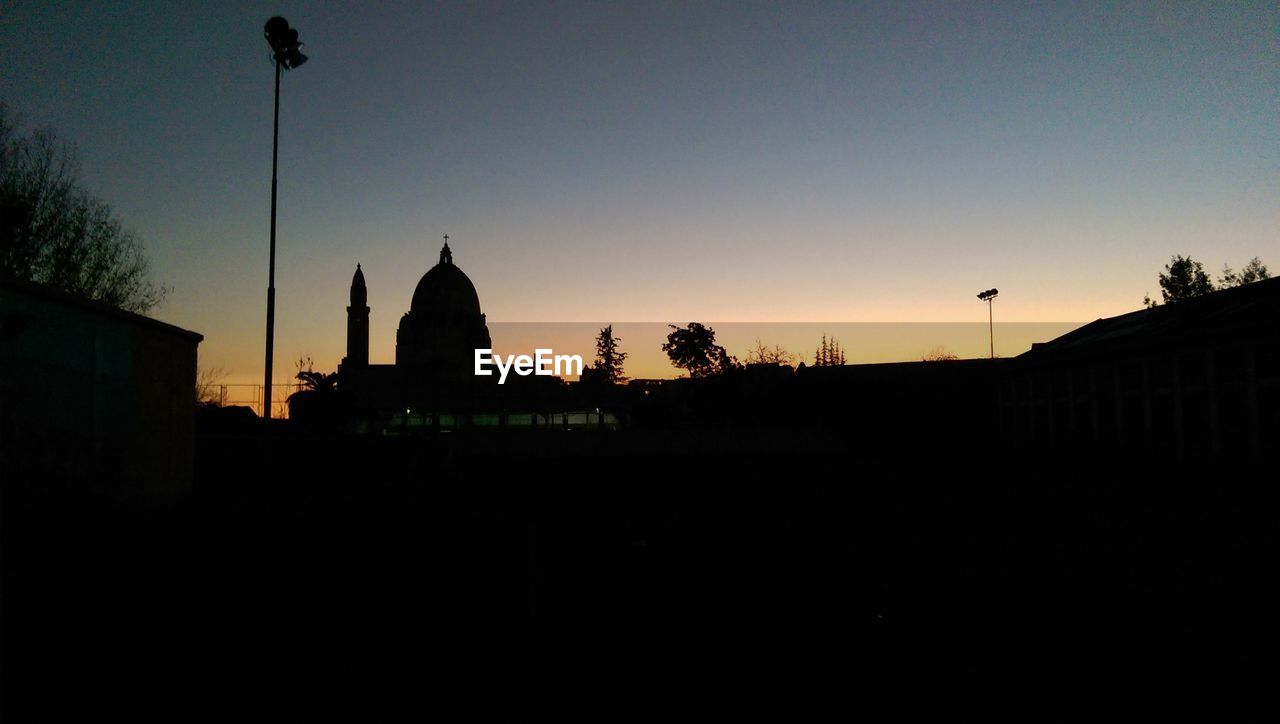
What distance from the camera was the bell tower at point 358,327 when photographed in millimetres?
111500

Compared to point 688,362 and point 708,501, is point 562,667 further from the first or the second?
point 688,362

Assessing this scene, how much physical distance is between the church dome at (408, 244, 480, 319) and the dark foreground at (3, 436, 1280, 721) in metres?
93.5

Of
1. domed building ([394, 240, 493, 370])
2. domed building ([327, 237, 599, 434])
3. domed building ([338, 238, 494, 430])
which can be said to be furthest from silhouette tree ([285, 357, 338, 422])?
domed building ([394, 240, 493, 370])

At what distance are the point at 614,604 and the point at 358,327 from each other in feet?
362

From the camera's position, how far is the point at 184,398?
14047 millimetres

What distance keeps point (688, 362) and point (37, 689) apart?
120385 millimetres

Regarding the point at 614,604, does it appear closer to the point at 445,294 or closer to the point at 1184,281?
the point at 1184,281

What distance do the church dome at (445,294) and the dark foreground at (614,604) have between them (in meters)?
93.5

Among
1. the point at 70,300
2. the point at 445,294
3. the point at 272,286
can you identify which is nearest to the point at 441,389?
the point at 272,286

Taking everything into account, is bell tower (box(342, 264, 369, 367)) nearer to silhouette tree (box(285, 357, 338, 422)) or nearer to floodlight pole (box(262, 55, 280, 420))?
silhouette tree (box(285, 357, 338, 422))

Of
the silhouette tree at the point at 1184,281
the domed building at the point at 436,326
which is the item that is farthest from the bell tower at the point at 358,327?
the silhouette tree at the point at 1184,281

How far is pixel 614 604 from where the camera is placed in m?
7.64

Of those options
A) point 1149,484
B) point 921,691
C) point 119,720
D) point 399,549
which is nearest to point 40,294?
point 399,549

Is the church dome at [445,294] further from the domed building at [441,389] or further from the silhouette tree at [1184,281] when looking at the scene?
the silhouette tree at [1184,281]
